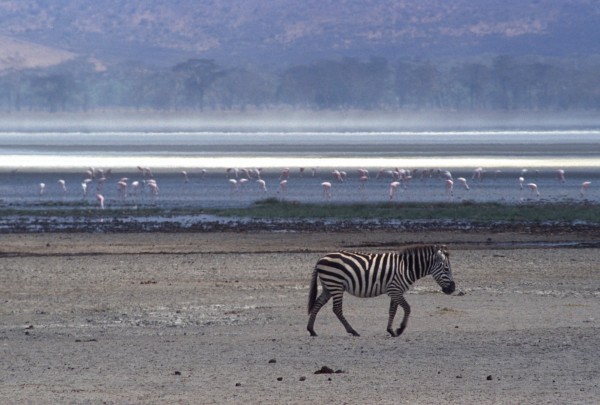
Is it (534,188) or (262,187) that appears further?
(262,187)

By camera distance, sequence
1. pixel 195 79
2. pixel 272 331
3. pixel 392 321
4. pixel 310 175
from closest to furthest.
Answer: pixel 392 321, pixel 272 331, pixel 310 175, pixel 195 79

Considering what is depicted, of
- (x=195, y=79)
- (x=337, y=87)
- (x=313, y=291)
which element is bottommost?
(x=313, y=291)

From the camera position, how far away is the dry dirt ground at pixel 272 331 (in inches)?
388

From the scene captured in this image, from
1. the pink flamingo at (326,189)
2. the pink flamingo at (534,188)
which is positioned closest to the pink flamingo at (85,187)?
the pink flamingo at (326,189)

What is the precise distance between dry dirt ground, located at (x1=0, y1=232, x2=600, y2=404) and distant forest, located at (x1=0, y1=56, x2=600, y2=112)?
133 metres

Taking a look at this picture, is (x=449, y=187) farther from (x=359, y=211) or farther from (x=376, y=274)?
(x=376, y=274)

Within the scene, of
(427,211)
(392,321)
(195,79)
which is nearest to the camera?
(392,321)

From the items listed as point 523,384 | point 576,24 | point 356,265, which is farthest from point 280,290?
point 576,24

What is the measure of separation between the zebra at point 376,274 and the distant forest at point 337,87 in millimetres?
138461

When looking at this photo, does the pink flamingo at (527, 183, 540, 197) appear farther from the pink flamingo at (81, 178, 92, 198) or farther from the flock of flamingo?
the pink flamingo at (81, 178, 92, 198)

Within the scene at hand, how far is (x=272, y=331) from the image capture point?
12.9 metres

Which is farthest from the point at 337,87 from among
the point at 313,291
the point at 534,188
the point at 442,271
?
the point at 313,291

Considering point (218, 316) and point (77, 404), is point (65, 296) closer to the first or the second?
point (218, 316)

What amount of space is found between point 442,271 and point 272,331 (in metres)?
1.67
